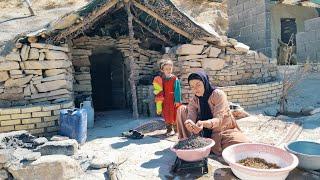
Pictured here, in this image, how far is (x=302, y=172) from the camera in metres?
3.63

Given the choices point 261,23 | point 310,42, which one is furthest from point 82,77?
point 310,42

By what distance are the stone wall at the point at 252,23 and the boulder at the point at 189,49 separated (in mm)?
3613

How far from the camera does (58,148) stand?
4367 millimetres

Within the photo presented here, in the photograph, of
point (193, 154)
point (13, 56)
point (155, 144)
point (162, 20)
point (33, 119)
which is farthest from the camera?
point (162, 20)

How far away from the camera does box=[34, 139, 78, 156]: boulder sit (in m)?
4.31

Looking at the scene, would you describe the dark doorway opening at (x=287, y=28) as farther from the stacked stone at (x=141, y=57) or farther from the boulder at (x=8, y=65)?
the boulder at (x=8, y=65)

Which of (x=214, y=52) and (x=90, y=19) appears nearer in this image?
(x=90, y=19)

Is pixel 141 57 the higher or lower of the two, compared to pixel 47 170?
higher

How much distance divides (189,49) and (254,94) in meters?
2.13

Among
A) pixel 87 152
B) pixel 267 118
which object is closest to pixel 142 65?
pixel 267 118

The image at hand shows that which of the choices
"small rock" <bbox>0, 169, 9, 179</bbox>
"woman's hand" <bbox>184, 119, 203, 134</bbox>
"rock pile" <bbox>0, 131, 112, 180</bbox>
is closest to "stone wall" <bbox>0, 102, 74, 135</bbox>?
"rock pile" <bbox>0, 131, 112, 180</bbox>

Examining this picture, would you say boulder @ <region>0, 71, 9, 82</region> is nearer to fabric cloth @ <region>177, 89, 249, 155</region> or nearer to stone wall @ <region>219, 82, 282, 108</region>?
fabric cloth @ <region>177, 89, 249, 155</region>

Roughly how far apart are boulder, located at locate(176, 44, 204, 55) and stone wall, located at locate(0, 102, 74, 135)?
10.3ft

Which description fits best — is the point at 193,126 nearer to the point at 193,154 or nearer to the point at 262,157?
the point at 193,154
